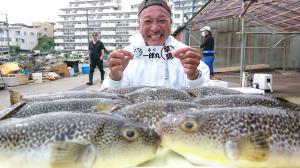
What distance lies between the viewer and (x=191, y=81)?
110 inches

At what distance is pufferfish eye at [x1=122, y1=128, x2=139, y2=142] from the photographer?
1177 millimetres

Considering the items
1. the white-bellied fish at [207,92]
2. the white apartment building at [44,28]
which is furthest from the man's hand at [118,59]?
the white apartment building at [44,28]

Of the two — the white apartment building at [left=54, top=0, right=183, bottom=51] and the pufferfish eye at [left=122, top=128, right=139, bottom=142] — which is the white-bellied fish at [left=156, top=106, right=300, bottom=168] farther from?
the white apartment building at [left=54, top=0, right=183, bottom=51]

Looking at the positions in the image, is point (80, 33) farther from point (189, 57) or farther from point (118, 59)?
point (189, 57)

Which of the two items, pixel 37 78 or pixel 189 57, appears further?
pixel 37 78

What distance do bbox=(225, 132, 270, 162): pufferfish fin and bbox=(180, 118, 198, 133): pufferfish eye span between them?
13 centimetres

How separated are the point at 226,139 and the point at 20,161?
76cm

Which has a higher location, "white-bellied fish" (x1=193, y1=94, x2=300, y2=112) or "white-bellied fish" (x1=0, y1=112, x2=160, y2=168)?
"white-bellied fish" (x1=193, y1=94, x2=300, y2=112)

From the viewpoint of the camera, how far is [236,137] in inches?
46.5

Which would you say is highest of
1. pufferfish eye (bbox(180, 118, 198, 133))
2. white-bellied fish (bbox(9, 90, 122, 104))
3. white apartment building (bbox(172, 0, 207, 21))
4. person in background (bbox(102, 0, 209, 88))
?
white apartment building (bbox(172, 0, 207, 21))

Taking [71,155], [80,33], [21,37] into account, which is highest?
[80,33]

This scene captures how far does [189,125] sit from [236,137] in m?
0.18

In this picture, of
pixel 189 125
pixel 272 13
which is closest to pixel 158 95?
pixel 189 125

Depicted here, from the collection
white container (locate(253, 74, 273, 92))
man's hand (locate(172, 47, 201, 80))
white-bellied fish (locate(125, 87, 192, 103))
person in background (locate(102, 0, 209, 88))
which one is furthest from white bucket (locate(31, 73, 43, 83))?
white-bellied fish (locate(125, 87, 192, 103))
